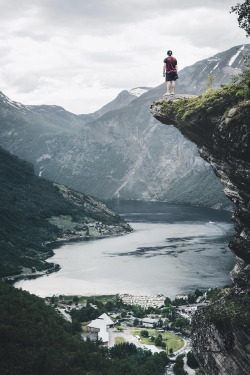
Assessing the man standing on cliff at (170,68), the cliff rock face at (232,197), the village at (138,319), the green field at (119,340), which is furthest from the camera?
the village at (138,319)

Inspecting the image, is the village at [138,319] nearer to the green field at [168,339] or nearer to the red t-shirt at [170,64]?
the green field at [168,339]

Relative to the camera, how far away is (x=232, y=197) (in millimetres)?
36000

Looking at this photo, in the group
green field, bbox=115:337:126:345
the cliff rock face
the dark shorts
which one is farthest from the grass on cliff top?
green field, bbox=115:337:126:345

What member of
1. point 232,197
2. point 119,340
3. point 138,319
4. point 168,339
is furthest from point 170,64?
point 138,319

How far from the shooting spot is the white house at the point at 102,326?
94.9 meters

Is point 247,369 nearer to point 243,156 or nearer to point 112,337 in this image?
point 243,156

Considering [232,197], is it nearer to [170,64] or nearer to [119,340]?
[170,64]

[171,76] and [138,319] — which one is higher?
[171,76]

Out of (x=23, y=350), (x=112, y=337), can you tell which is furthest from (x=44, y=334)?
(x=112, y=337)

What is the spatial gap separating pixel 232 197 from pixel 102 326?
7211 centimetres

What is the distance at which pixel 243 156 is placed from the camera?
32.3 metres

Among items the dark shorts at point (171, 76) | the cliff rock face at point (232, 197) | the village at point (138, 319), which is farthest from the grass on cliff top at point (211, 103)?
the village at point (138, 319)

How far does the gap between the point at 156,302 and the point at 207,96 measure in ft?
351

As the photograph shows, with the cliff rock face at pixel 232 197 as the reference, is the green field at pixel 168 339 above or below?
below
